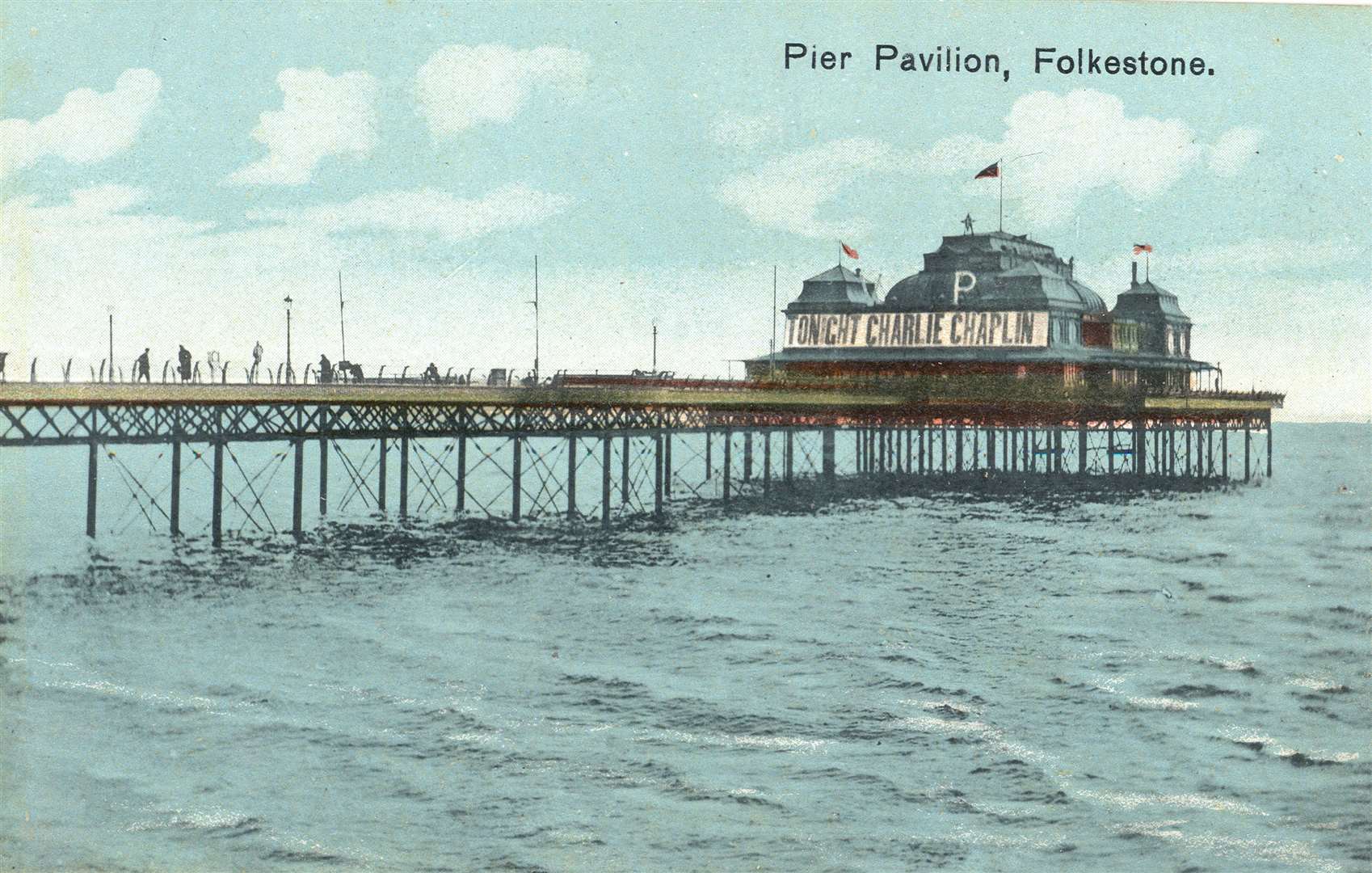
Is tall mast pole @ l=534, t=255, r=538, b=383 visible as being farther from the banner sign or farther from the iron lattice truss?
the banner sign

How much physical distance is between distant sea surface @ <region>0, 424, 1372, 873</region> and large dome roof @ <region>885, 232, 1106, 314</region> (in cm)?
5530

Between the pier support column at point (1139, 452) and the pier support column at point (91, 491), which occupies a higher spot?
the pier support column at point (1139, 452)

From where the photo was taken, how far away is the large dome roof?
111 meters

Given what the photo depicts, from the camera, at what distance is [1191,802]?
25.4 meters

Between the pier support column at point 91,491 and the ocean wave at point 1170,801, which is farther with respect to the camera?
the pier support column at point 91,491

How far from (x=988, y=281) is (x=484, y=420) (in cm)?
5853

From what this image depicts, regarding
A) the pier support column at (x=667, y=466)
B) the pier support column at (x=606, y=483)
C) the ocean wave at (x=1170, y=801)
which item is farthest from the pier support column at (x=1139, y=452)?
the ocean wave at (x=1170, y=801)

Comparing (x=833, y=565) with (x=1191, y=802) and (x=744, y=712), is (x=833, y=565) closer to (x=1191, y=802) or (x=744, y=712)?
(x=744, y=712)

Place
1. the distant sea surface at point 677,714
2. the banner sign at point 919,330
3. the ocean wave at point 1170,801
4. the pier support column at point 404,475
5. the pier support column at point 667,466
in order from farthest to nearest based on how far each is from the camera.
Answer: the banner sign at point 919,330, the pier support column at point 667,466, the pier support column at point 404,475, the ocean wave at point 1170,801, the distant sea surface at point 677,714

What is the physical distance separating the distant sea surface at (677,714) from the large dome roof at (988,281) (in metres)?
55.3

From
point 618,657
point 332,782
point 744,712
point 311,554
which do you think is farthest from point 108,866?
point 311,554

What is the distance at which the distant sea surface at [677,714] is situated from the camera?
23469 millimetres

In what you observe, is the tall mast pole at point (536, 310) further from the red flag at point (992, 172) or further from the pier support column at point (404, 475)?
the red flag at point (992, 172)

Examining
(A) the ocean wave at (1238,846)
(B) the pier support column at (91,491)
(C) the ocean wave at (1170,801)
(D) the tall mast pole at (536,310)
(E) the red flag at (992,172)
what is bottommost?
(A) the ocean wave at (1238,846)
